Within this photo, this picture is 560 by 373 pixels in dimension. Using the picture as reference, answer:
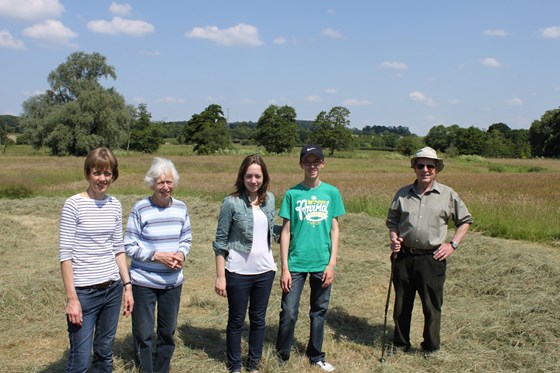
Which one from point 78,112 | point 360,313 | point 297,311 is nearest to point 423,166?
point 297,311

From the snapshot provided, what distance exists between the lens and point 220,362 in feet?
12.8

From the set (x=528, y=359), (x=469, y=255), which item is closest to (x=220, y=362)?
(x=528, y=359)

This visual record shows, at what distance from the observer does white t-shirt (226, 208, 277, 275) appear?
3457 mm

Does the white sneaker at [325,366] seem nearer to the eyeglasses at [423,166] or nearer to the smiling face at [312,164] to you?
the smiling face at [312,164]

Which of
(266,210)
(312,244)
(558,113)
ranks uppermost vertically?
(558,113)

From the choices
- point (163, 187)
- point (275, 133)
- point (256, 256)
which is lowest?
point (256, 256)

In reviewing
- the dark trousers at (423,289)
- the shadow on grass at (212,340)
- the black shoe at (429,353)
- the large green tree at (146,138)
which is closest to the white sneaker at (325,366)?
the shadow on grass at (212,340)

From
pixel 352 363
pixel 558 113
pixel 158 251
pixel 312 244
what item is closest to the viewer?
pixel 158 251

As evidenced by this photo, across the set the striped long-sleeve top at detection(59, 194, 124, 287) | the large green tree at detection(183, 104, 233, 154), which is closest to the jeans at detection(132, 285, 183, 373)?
the striped long-sleeve top at detection(59, 194, 124, 287)

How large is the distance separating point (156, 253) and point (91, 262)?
431 mm

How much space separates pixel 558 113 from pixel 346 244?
6633 cm

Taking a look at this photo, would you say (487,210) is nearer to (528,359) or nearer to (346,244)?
(346,244)

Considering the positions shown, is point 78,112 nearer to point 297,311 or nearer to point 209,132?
point 209,132

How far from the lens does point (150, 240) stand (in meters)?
3.19
